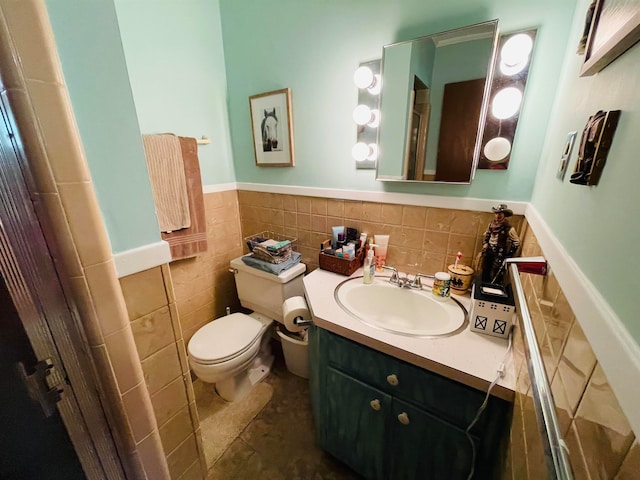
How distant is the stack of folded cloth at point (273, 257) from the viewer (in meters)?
1.49

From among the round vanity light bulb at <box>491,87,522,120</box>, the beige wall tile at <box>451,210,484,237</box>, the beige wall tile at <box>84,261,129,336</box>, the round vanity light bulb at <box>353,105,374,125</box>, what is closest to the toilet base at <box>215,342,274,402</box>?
the beige wall tile at <box>84,261,129,336</box>

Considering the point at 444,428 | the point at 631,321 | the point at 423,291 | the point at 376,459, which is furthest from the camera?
the point at 423,291

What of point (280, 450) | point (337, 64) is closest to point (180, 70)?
point (337, 64)

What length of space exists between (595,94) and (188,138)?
5.10 ft

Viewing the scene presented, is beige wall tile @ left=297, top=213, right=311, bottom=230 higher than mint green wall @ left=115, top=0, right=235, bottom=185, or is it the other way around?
mint green wall @ left=115, top=0, right=235, bottom=185

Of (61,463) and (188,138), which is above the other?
(188,138)

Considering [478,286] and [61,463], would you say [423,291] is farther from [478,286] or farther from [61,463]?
[61,463]

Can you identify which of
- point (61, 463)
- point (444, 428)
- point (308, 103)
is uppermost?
point (308, 103)

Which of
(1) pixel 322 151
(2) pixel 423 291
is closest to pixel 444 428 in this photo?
(2) pixel 423 291

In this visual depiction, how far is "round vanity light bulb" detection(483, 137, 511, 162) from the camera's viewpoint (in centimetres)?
98

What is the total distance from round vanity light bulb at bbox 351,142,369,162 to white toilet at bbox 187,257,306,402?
720mm

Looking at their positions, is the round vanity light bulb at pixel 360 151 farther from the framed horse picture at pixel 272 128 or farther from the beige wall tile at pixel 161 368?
the beige wall tile at pixel 161 368

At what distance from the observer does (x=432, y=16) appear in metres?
1.02

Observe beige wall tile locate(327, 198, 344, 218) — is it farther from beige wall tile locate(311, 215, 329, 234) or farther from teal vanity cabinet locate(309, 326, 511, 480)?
teal vanity cabinet locate(309, 326, 511, 480)
